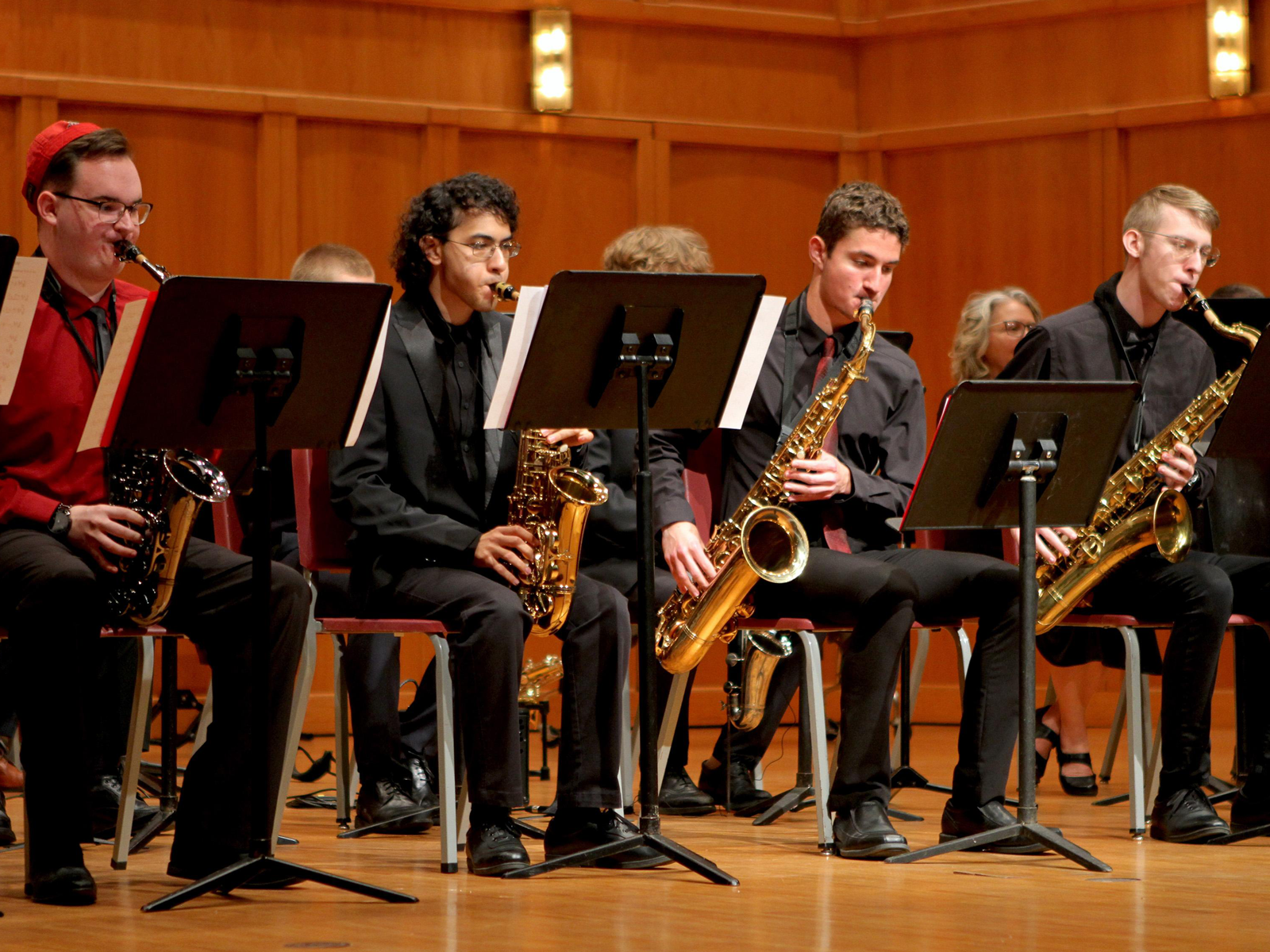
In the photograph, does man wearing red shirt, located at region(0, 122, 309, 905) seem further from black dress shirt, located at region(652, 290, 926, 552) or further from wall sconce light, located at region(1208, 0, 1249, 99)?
wall sconce light, located at region(1208, 0, 1249, 99)

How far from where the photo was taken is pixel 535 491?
4238mm

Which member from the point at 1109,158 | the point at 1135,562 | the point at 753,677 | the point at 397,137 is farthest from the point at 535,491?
the point at 1109,158

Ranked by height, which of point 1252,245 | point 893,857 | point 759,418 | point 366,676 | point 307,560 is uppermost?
point 1252,245

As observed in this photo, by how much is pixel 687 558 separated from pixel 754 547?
0.17 meters

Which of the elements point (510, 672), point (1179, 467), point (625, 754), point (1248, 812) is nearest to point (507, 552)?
point (510, 672)

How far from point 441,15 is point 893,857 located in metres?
4.67

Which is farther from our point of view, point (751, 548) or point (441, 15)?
point (441, 15)

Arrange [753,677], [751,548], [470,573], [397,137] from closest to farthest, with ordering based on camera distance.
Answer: [470,573] < [751,548] < [753,677] < [397,137]

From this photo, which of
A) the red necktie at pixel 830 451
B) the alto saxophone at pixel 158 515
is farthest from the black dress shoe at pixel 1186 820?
the alto saxophone at pixel 158 515

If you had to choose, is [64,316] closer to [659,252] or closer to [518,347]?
[518,347]

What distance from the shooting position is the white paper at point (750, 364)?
3945 mm

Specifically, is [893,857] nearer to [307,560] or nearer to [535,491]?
[535,491]

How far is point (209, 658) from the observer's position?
380cm

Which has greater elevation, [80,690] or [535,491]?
[535,491]
